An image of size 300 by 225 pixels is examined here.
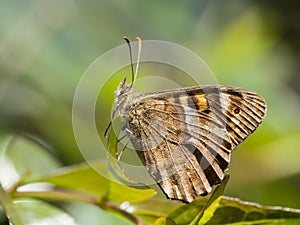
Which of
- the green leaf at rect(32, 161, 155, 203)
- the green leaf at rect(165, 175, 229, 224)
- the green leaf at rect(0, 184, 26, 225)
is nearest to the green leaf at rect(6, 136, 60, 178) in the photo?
the green leaf at rect(32, 161, 155, 203)

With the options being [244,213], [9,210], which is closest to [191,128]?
[244,213]

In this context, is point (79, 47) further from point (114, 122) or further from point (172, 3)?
point (114, 122)

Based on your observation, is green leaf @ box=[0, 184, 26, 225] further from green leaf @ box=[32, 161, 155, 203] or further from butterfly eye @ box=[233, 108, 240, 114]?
butterfly eye @ box=[233, 108, 240, 114]

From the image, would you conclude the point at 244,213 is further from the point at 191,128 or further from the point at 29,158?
the point at 29,158

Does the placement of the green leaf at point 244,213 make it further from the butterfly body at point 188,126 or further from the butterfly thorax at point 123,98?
the butterfly thorax at point 123,98

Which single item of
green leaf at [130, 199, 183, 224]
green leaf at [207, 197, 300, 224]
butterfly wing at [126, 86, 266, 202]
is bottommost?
green leaf at [130, 199, 183, 224]

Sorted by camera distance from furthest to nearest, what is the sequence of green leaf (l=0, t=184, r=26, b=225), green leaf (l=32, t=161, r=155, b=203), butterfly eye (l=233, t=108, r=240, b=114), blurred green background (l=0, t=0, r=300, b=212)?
blurred green background (l=0, t=0, r=300, b=212) < butterfly eye (l=233, t=108, r=240, b=114) < green leaf (l=32, t=161, r=155, b=203) < green leaf (l=0, t=184, r=26, b=225)

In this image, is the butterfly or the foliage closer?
the foliage
